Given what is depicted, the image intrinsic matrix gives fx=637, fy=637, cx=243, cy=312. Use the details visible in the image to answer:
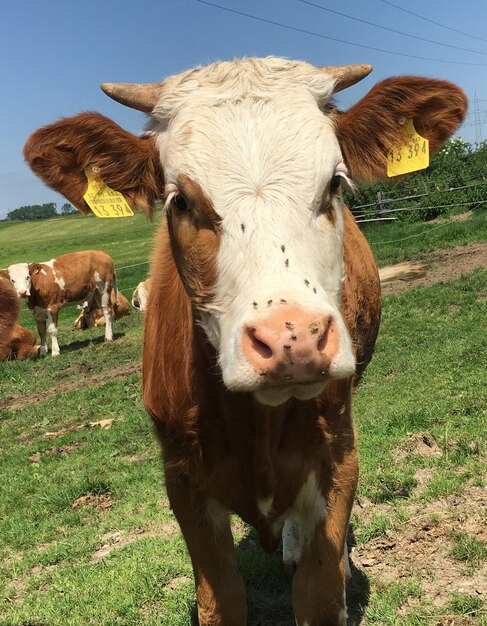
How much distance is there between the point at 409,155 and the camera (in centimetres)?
317

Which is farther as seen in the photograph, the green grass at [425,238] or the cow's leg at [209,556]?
the green grass at [425,238]

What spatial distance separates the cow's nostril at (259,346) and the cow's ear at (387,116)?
1.39 meters

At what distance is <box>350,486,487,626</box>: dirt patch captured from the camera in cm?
329

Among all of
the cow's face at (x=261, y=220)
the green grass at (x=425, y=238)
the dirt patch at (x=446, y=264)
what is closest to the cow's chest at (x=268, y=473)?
the cow's face at (x=261, y=220)

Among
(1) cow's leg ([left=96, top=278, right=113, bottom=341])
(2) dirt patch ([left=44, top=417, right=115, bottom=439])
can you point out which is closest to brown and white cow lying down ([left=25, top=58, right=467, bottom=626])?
(2) dirt patch ([left=44, top=417, right=115, bottom=439])

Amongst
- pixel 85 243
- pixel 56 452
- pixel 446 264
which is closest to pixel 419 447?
pixel 56 452

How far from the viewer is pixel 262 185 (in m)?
2.22

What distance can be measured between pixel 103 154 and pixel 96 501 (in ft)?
11.8

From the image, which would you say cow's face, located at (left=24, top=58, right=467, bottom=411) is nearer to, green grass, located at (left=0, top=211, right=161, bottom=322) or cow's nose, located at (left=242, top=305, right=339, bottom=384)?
cow's nose, located at (left=242, top=305, right=339, bottom=384)

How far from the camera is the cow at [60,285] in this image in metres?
15.4

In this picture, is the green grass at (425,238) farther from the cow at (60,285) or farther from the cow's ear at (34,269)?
the cow's ear at (34,269)

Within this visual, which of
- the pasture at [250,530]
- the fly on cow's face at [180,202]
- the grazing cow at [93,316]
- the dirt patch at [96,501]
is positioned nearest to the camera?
the fly on cow's face at [180,202]

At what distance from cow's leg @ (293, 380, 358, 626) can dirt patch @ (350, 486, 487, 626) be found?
55cm

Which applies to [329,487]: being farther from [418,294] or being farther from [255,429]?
[418,294]
